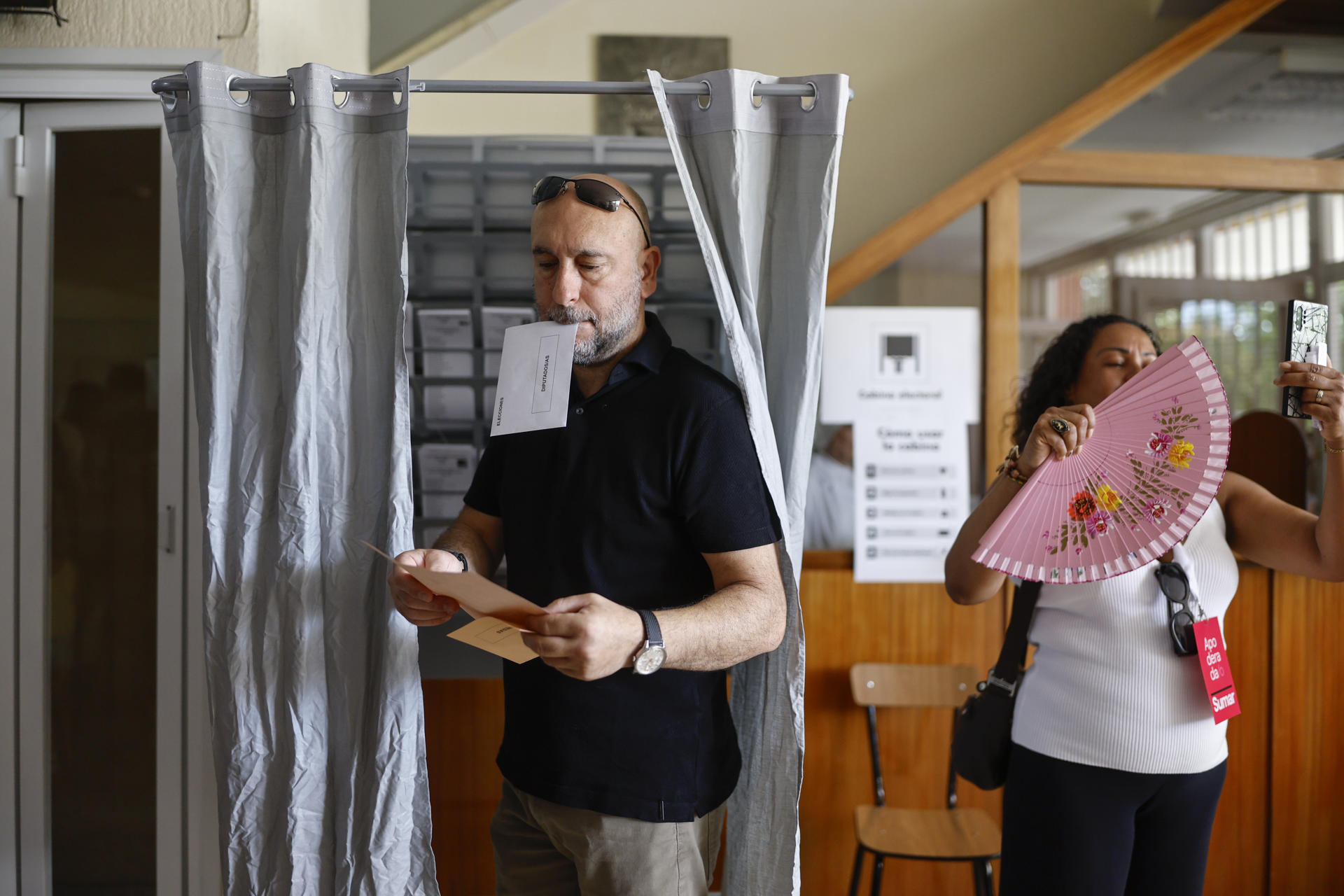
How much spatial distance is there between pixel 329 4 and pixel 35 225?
3.38 ft

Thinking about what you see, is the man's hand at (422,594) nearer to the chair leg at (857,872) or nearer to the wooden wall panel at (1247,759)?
the chair leg at (857,872)

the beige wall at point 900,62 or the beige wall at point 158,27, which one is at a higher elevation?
the beige wall at point 900,62

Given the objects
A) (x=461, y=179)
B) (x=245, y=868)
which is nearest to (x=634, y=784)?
(x=245, y=868)

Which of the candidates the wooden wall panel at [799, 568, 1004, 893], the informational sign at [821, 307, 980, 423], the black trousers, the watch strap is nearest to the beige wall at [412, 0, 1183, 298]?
the informational sign at [821, 307, 980, 423]

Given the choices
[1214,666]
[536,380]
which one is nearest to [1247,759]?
[1214,666]

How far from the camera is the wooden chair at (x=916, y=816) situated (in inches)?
71.7

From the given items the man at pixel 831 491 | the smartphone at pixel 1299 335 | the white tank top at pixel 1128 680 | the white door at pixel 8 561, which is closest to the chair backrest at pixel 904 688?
the man at pixel 831 491

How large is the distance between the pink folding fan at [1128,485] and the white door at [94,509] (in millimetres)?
1640

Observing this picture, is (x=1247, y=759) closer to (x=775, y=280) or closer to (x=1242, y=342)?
(x=1242, y=342)

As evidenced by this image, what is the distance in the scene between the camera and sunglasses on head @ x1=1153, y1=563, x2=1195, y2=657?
124cm

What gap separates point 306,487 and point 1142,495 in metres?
1.23

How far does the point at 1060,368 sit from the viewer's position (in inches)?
59.2

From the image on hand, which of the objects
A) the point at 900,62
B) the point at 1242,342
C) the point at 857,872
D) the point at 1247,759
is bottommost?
the point at 857,872

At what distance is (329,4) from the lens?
2.34 m
